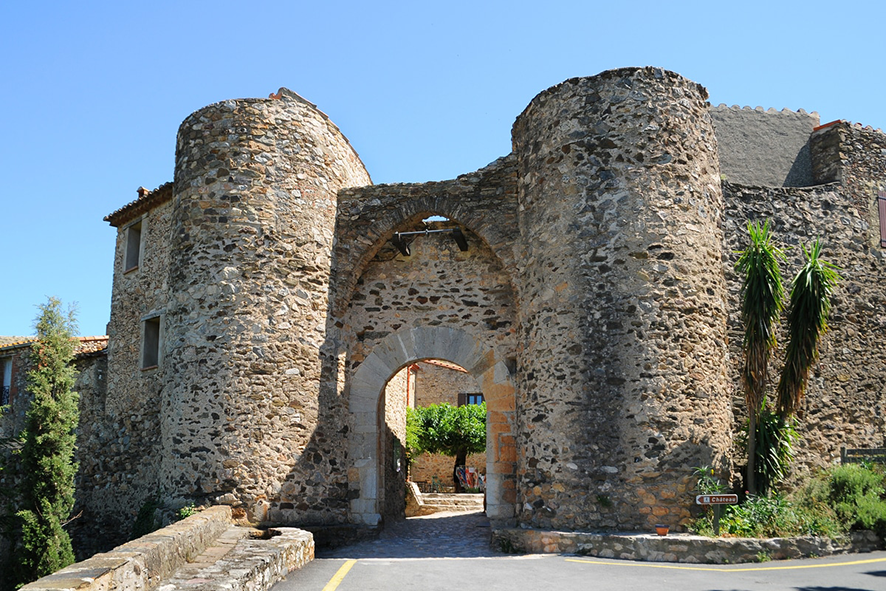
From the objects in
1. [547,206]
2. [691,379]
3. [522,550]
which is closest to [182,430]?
[522,550]

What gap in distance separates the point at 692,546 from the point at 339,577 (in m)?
4.30

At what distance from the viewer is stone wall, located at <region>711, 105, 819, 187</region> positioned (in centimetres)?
1513

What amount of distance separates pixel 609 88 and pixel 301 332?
6075 millimetres

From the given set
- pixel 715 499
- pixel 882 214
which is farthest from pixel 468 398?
pixel 715 499

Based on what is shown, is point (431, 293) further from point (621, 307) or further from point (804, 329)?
point (804, 329)

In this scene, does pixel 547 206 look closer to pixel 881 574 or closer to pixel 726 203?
pixel 726 203

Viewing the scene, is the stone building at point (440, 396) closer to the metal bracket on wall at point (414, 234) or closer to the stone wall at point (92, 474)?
the stone wall at point (92, 474)

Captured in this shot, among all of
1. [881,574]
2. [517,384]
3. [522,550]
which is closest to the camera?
[881,574]

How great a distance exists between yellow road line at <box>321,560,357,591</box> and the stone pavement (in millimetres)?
1753

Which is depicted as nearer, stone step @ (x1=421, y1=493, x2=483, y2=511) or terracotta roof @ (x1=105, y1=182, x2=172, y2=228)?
terracotta roof @ (x1=105, y1=182, x2=172, y2=228)

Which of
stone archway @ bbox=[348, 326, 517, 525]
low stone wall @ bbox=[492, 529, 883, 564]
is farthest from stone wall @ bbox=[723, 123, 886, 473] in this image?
stone archway @ bbox=[348, 326, 517, 525]

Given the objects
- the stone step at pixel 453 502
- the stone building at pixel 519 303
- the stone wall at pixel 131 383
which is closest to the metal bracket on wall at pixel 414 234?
the stone building at pixel 519 303

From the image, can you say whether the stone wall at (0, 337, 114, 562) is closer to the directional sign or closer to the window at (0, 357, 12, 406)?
the window at (0, 357, 12, 406)

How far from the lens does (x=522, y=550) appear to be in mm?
10875
